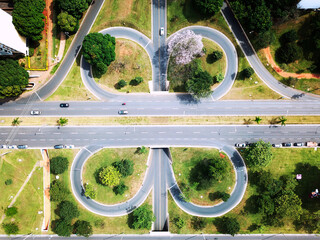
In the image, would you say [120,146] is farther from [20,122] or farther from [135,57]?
[20,122]

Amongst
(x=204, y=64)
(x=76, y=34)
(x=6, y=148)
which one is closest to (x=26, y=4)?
(x=76, y=34)

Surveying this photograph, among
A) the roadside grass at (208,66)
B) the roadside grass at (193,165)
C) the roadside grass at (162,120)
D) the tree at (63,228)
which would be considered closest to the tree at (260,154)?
the roadside grass at (193,165)

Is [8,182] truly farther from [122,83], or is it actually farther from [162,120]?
→ [162,120]

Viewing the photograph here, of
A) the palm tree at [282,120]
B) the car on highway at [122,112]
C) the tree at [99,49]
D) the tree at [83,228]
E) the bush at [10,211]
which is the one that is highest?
the tree at [99,49]

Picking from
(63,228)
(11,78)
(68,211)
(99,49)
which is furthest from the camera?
(68,211)

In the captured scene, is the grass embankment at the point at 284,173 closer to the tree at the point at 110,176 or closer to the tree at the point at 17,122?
the tree at the point at 110,176

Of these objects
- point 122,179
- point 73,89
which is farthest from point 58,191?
point 73,89
